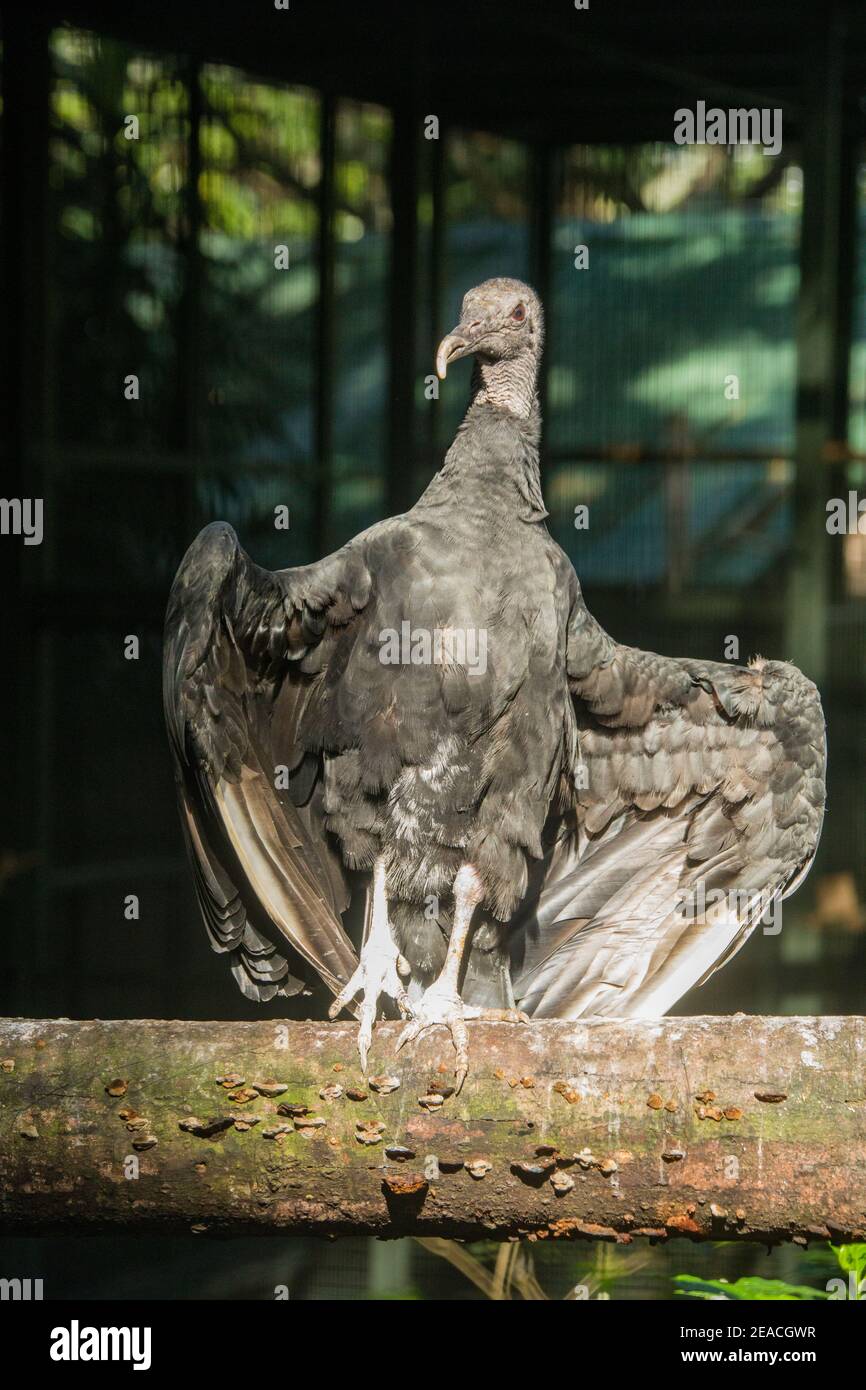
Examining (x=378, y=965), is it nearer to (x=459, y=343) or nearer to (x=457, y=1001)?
(x=457, y=1001)

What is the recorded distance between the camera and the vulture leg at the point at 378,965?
2.55 m

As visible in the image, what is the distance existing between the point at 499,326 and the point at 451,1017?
136cm

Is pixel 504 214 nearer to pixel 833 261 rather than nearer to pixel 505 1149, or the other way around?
pixel 833 261

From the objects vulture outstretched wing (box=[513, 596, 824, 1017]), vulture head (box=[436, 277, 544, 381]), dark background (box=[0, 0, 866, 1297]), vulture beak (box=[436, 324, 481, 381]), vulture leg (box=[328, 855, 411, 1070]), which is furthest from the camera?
dark background (box=[0, 0, 866, 1297])

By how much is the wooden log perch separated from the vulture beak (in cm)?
128

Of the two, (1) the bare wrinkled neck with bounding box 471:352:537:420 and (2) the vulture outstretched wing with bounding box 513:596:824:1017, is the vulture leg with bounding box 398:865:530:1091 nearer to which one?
(2) the vulture outstretched wing with bounding box 513:596:824:1017

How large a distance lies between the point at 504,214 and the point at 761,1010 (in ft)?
8.69

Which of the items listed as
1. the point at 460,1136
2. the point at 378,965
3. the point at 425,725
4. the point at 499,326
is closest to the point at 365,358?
the point at 499,326

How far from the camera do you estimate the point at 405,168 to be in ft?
14.9

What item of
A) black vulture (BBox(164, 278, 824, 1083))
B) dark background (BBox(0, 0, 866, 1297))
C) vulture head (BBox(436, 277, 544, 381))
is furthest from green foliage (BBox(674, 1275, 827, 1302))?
vulture head (BBox(436, 277, 544, 381))

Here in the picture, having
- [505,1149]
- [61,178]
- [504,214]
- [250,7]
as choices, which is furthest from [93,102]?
[505,1149]

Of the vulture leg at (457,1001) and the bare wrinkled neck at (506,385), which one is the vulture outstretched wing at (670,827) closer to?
the vulture leg at (457,1001)

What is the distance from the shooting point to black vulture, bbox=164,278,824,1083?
265 centimetres

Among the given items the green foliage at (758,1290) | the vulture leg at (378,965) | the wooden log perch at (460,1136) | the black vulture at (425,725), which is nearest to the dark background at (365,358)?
the green foliage at (758,1290)
